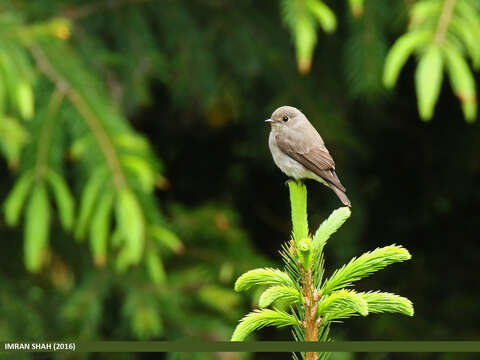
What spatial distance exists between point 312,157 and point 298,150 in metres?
0.06

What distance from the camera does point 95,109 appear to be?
2998mm

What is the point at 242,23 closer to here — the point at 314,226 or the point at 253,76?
the point at 253,76

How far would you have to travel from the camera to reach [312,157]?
1762 millimetres

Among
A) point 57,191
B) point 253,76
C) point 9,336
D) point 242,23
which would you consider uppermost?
point 242,23

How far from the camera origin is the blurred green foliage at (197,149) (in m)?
2.85

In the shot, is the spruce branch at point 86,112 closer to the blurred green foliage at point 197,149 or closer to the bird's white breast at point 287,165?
the blurred green foliage at point 197,149

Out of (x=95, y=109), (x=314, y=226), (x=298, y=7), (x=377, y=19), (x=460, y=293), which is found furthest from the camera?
(x=460, y=293)

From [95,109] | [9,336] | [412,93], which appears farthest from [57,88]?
[412,93]

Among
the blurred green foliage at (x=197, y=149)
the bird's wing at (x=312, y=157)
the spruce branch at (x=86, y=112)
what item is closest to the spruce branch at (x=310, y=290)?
the bird's wing at (x=312, y=157)

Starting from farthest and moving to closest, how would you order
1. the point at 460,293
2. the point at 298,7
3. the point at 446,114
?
the point at 460,293 < the point at 446,114 < the point at 298,7

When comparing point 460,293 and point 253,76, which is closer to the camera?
point 253,76

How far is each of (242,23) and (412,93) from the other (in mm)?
1233

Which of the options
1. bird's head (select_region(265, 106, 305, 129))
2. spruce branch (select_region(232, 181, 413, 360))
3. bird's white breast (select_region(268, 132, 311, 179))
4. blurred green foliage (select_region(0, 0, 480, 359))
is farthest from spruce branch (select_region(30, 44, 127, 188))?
A: spruce branch (select_region(232, 181, 413, 360))

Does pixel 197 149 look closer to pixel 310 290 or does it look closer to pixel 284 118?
pixel 284 118
